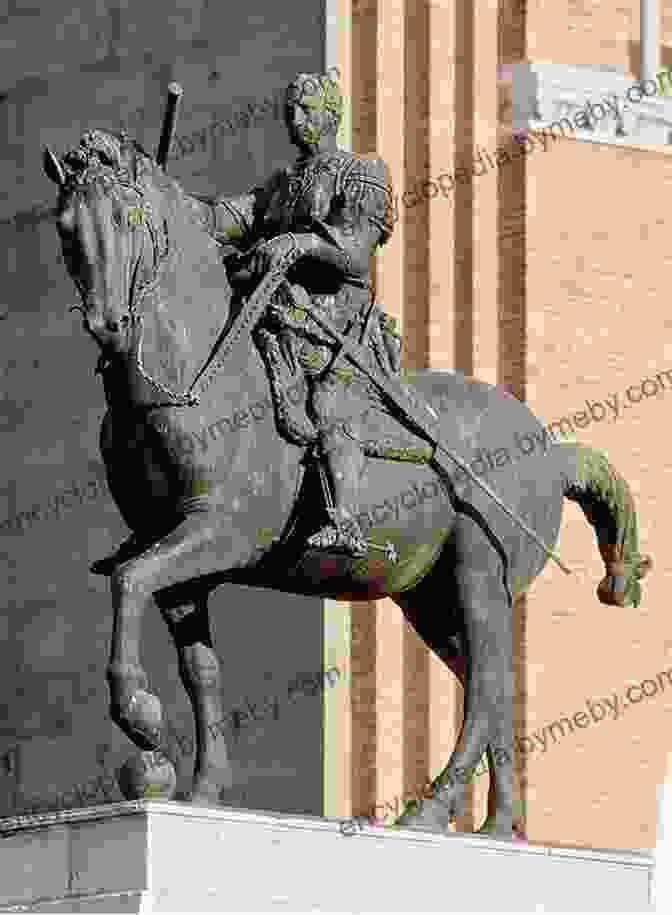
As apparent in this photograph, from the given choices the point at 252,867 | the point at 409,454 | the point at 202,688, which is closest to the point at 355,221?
the point at 409,454

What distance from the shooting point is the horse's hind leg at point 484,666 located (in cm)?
Answer: 1809

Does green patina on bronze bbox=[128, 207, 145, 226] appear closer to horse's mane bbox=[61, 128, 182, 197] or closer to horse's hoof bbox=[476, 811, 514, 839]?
horse's mane bbox=[61, 128, 182, 197]

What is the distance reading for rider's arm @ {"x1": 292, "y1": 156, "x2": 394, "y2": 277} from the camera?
18.0 meters

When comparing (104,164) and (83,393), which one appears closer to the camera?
(104,164)

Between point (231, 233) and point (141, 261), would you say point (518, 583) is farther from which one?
point (141, 261)

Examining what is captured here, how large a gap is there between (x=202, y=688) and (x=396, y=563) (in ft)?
3.35

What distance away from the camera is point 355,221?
18172 mm

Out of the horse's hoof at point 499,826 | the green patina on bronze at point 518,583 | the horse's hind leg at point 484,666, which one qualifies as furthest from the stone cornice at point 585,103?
the horse's hoof at point 499,826

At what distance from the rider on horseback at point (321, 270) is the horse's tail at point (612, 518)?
1.18 m

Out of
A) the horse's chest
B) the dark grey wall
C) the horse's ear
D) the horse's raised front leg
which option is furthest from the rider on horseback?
the dark grey wall

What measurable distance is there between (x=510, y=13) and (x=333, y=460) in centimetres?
757

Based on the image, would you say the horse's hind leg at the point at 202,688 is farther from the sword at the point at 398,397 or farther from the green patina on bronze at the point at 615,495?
the green patina on bronze at the point at 615,495

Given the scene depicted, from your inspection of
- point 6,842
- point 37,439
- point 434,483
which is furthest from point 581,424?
point 6,842

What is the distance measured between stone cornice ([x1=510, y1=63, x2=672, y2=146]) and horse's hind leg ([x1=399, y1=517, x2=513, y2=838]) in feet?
21.6
